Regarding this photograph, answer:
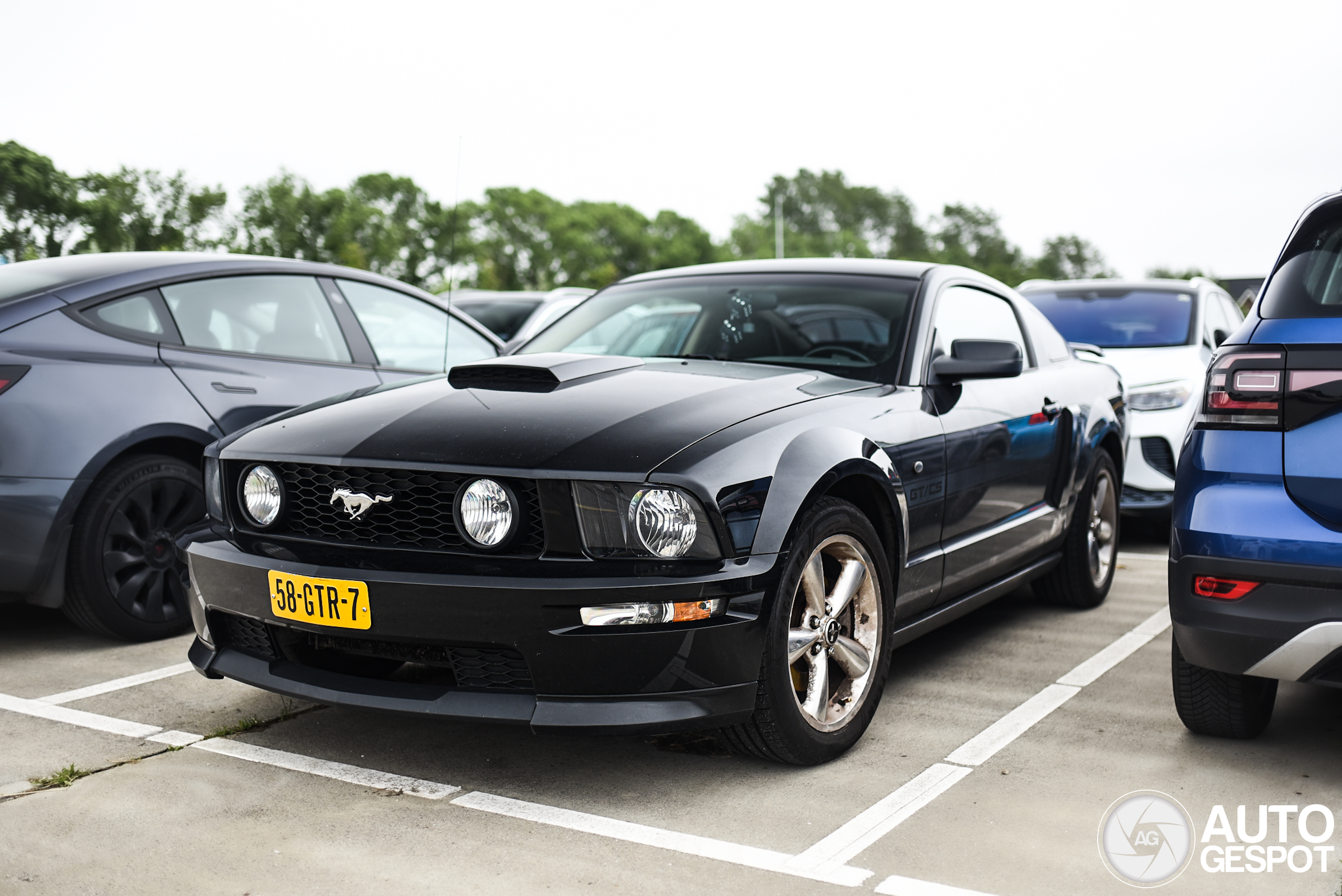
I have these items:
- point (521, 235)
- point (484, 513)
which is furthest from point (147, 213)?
point (521, 235)

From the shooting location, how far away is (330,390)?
5.25 metres

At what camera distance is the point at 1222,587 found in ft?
10.1

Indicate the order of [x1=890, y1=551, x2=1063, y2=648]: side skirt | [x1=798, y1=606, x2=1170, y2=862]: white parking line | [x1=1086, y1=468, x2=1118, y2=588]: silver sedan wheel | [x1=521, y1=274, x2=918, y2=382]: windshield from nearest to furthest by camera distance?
1. [x1=798, y1=606, x2=1170, y2=862]: white parking line
2. [x1=890, y1=551, x2=1063, y2=648]: side skirt
3. [x1=521, y1=274, x2=918, y2=382]: windshield
4. [x1=1086, y1=468, x2=1118, y2=588]: silver sedan wheel

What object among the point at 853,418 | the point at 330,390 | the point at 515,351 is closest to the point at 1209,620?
the point at 853,418

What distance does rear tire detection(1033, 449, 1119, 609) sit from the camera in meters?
5.33

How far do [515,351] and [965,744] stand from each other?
2.22 m

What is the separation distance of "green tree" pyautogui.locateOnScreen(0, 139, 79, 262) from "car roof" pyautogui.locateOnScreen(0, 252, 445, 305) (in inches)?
505

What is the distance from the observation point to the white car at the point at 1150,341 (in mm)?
7203

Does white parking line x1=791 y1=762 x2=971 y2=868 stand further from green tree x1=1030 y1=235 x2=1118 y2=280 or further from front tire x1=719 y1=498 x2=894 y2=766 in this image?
green tree x1=1030 y1=235 x2=1118 y2=280

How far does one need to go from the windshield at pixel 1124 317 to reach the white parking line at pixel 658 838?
613 centimetres

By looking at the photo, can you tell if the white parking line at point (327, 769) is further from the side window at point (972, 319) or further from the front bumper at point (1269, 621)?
the side window at point (972, 319)

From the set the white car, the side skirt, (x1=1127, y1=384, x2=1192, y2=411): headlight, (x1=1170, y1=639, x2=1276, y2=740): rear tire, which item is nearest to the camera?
(x1=1170, y1=639, x2=1276, y2=740): rear tire

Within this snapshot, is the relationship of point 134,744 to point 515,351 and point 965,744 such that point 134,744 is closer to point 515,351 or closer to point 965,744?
point 515,351

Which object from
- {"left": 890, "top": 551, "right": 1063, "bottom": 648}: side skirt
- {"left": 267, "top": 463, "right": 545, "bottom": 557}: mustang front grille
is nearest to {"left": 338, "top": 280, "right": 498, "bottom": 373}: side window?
{"left": 267, "top": 463, "right": 545, "bottom": 557}: mustang front grille
